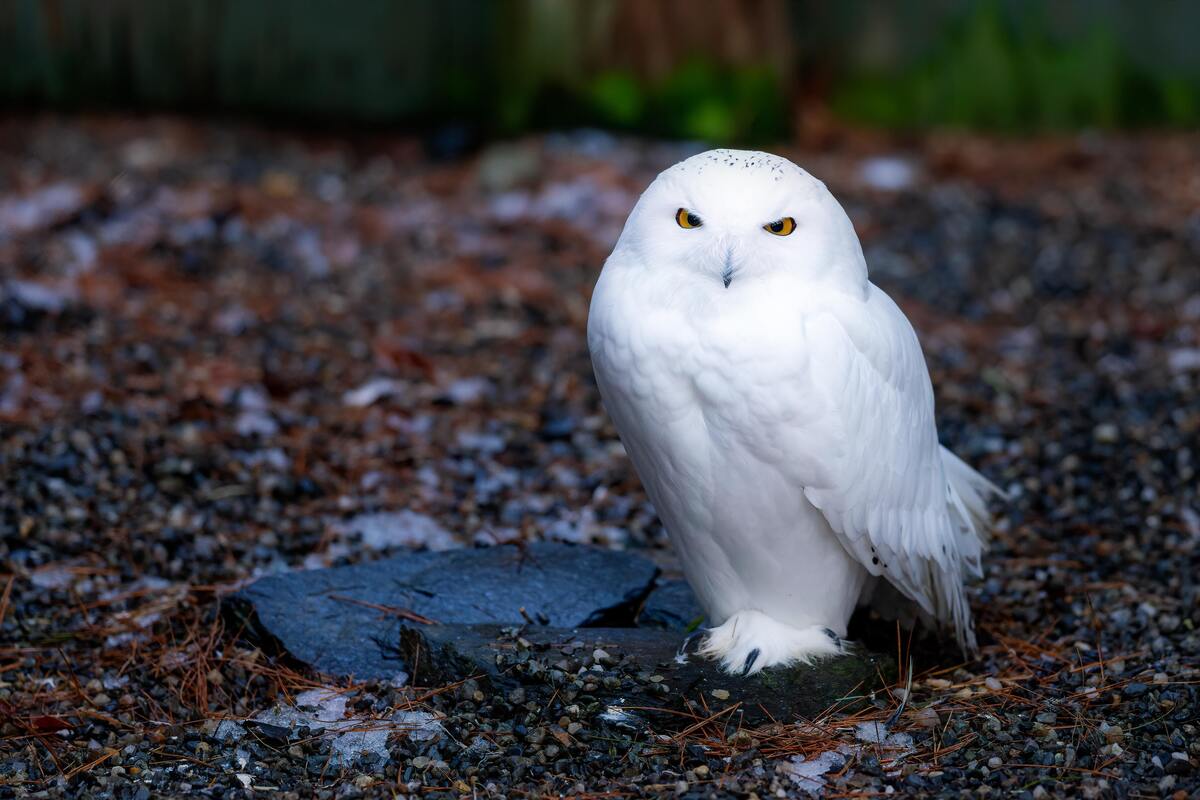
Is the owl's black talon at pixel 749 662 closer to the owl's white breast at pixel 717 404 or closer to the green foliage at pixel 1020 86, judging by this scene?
the owl's white breast at pixel 717 404

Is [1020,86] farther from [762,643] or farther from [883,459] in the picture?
[762,643]

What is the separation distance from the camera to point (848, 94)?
354 inches

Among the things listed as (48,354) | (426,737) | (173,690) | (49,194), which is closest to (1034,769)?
(426,737)

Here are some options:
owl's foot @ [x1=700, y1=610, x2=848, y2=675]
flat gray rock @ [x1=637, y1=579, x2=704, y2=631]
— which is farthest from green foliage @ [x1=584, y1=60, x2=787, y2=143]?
owl's foot @ [x1=700, y1=610, x2=848, y2=675]

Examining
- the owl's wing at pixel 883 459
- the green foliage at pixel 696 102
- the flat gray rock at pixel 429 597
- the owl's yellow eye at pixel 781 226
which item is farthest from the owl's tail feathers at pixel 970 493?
the green foliage at pixel 696 102

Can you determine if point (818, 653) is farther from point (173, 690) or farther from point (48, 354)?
point (48, 354)

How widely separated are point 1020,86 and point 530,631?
6.77 meters

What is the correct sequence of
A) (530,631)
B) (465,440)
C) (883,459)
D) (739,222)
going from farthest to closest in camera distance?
(465,440) < (530,631) < (883,459) < (739,222)

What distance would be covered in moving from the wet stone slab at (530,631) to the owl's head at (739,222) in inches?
36.8

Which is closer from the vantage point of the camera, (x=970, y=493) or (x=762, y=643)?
(x=762, y=643)

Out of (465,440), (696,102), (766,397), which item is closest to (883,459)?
(766,397)

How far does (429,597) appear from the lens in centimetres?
359

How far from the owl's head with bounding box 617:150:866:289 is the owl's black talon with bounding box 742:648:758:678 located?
0.93 m

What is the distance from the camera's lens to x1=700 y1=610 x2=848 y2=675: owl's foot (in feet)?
10.8
